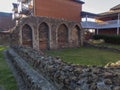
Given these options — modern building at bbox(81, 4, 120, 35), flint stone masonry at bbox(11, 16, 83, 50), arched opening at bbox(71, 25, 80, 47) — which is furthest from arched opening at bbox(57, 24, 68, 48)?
modern building at bbox(81, 4, 120, 35)

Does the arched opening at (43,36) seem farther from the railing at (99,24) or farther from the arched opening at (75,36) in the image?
the railing at (99,24)

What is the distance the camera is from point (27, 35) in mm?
20625

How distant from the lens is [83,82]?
3.30 m

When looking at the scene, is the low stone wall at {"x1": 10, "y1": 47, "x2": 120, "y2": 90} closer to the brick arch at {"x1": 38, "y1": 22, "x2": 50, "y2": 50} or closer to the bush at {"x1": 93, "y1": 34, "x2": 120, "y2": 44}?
the brick arch at {"x1": 38, "y1": 22, "x2": 50, "y2": 50}

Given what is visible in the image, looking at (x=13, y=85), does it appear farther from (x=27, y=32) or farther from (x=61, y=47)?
(x=61, y=47)

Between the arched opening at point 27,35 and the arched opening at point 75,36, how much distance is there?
6.68 meters

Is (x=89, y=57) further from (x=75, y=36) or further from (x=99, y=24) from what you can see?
(x=99, y=24)

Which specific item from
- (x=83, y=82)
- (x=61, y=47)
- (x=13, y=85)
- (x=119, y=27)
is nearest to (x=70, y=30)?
(x=61, y=47)

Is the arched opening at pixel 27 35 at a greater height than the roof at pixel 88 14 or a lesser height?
lesser

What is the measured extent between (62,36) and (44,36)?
307 cm

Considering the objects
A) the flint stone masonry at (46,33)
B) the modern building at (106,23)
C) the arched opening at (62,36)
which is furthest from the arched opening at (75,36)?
the modern building at (106,23)

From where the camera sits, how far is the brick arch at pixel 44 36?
852 inches

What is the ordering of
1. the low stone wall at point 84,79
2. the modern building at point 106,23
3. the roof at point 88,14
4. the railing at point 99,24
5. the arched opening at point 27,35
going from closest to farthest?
the low stone wall at point 84,79, the arched opening at point 27,35, the modern building at point 106,23, the railing at point 99,24, the roof at point 88,14

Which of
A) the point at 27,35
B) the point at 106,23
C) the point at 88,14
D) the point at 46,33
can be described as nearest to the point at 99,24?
the point at 106,23
